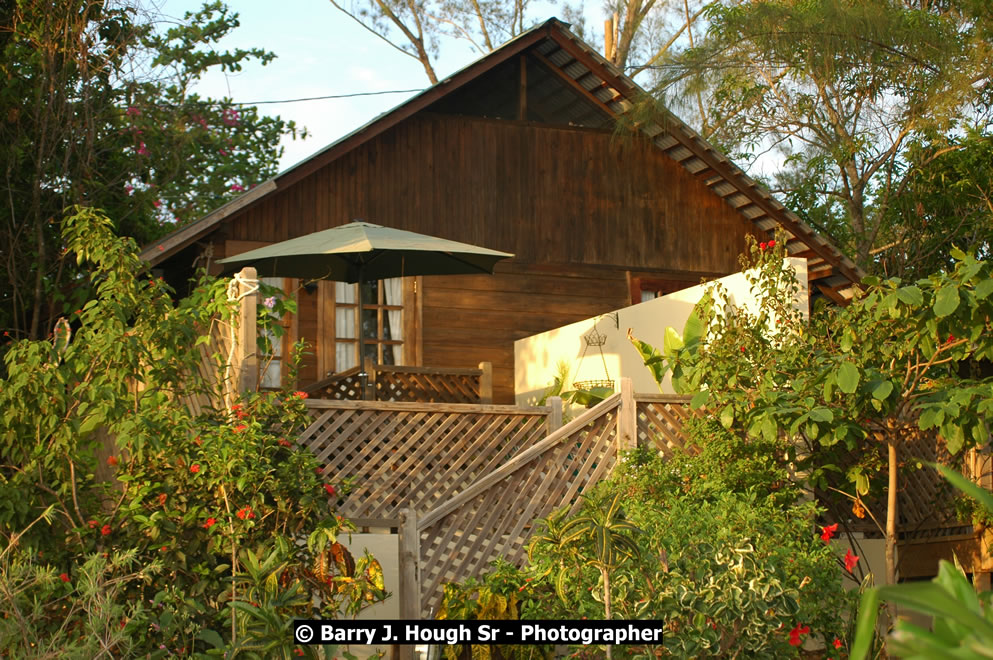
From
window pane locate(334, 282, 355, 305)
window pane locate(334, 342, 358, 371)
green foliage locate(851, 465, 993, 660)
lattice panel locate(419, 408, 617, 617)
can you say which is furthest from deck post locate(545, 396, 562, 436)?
green foliage locate(851, 465, 993, 660)

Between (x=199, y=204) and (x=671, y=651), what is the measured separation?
1687 centimetres

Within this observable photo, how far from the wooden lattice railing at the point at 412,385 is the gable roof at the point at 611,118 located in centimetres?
218

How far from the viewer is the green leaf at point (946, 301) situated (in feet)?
24.0

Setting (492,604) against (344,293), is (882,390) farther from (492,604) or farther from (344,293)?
(344,293)

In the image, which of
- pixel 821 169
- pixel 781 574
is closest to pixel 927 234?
pixel 821 169

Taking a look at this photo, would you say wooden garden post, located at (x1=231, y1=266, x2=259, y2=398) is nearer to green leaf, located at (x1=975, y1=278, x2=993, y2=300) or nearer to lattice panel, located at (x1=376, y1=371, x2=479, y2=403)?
lattice panel, located at (x1=376, y1=371, x2=479, y2=403)

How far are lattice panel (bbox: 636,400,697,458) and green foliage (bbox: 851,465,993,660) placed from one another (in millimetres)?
7150

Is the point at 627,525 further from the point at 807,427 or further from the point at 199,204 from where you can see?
the point at 199,204

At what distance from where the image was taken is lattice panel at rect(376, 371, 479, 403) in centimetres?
1130

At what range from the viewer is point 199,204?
68.1ft

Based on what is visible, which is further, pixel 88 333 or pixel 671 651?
pixel 88 333

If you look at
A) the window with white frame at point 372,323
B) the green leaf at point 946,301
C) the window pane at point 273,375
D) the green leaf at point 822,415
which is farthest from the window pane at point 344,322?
the green leaf at point 946,301

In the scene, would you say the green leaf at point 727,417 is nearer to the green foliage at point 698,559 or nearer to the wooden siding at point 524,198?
the green foliage at point 698,559

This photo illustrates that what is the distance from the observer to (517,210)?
1438cm
